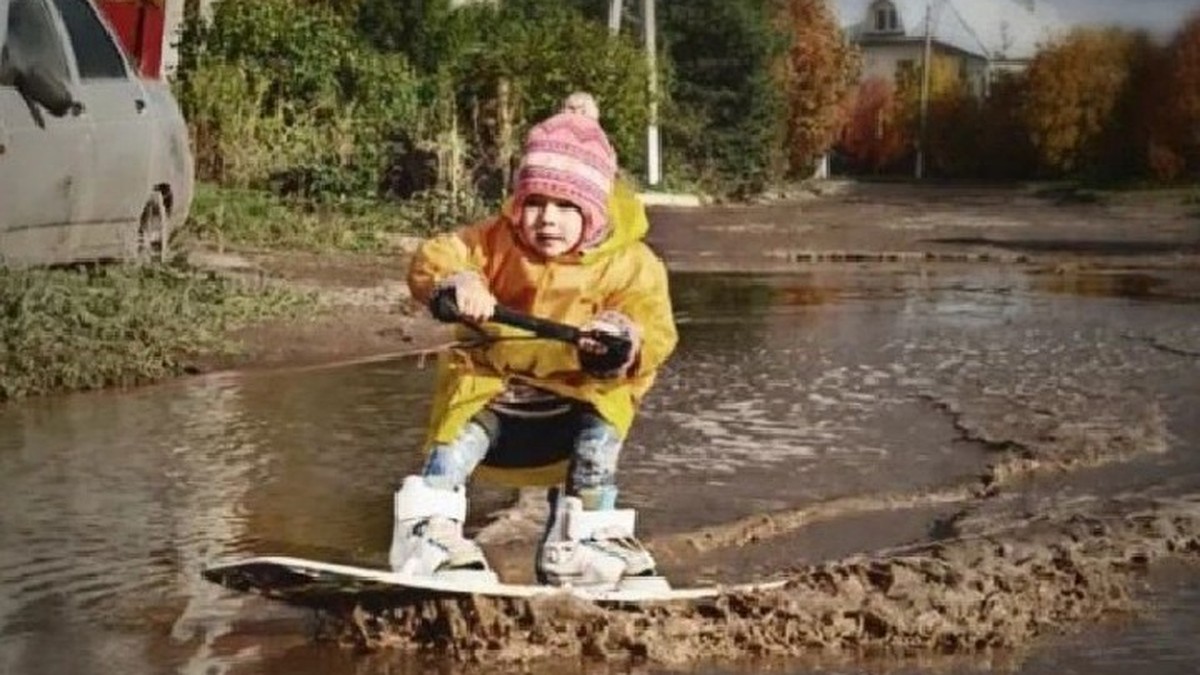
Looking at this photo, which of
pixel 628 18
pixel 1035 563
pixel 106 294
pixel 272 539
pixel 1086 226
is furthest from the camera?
pixel 628 18

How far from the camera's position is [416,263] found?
5332 mm

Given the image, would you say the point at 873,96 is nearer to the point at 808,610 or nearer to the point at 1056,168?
the point at 1056,168

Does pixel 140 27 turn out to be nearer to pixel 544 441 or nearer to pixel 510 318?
pixel 544 441

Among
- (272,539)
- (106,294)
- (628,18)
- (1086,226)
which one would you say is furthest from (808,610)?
(628,18)

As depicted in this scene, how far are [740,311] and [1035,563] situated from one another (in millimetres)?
9608

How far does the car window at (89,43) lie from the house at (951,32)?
3405 inches

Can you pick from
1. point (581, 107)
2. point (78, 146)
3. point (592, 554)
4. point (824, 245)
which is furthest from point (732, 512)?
point (824, 245)

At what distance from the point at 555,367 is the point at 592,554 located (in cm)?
45

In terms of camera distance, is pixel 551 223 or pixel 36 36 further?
Result: pixel 36 36

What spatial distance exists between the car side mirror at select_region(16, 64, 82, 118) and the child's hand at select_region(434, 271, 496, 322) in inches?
233

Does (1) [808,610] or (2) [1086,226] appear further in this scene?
(2) [1086,226]

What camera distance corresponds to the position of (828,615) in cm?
547

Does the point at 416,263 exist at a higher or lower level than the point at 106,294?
higher

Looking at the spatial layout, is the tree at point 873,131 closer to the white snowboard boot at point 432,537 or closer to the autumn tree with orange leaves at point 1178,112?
the autumn tree with orange leaves at point 1178,112
